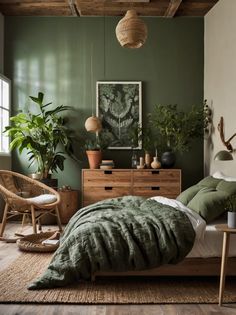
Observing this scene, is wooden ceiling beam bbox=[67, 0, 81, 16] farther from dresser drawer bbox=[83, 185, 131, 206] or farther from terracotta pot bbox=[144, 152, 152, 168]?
dresser drawer bbox=[83, 185, 131, 206]

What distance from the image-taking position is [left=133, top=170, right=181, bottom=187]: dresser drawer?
244 inches

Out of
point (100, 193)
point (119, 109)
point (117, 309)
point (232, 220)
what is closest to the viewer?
point (117, 309)

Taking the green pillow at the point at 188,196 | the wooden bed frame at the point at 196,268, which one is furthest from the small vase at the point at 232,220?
the green pillow at the point at 188,196

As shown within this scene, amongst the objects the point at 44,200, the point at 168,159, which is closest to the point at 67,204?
the point at 44,200

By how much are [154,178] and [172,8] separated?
2.48 meters

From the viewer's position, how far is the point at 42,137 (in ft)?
20.8

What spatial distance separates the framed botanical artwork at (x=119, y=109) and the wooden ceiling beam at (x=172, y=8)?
1113 millimetres

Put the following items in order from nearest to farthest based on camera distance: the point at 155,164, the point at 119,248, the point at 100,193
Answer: the point at 119,248 → the point at 100,193 → the point at 155,164

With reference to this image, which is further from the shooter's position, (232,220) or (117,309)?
(232,220)

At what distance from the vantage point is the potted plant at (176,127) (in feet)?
20.8

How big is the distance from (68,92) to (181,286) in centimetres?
418

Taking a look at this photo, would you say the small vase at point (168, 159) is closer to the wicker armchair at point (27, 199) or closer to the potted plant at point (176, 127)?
the potted plant at point (176, 127)

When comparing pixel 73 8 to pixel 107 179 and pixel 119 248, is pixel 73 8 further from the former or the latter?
pixel 119 248

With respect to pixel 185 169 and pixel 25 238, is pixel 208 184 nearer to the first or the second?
pixel 25 238
